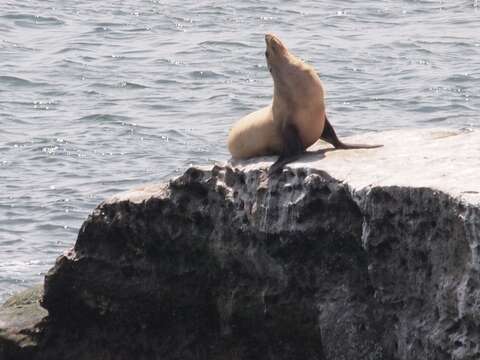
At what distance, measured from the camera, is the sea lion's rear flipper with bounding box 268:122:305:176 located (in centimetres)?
676

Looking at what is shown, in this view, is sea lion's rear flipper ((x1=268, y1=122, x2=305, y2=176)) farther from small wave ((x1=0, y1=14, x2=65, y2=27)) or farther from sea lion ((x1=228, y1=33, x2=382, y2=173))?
small wave ((x1=0, y1=14, x2=65, y2=27))

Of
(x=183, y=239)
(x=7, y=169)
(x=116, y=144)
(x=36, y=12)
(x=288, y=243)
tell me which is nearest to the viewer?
(x=288, y=243)

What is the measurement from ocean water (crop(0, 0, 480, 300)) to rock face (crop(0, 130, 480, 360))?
2.86 meters

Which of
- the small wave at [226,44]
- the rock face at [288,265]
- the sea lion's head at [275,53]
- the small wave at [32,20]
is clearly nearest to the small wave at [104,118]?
the small wave at [226,44]

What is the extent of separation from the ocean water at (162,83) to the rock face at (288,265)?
2.86m

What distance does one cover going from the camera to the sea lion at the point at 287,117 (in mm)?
7391

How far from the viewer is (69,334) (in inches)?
290

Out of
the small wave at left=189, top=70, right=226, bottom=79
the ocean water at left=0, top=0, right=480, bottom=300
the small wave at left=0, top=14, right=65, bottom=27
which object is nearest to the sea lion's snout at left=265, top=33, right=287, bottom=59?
the ocean water at left=0, top=0, right=480, bottom=300

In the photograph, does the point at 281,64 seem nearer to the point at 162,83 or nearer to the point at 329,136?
the point at 329,136

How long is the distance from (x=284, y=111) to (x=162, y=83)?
9.48 m

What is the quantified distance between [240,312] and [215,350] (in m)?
0.32

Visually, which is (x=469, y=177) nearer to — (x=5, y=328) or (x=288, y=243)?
(x=288, y=243)

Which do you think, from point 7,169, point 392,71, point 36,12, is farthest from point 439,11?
point 7,169

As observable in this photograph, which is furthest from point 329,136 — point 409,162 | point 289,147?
point 409,162
